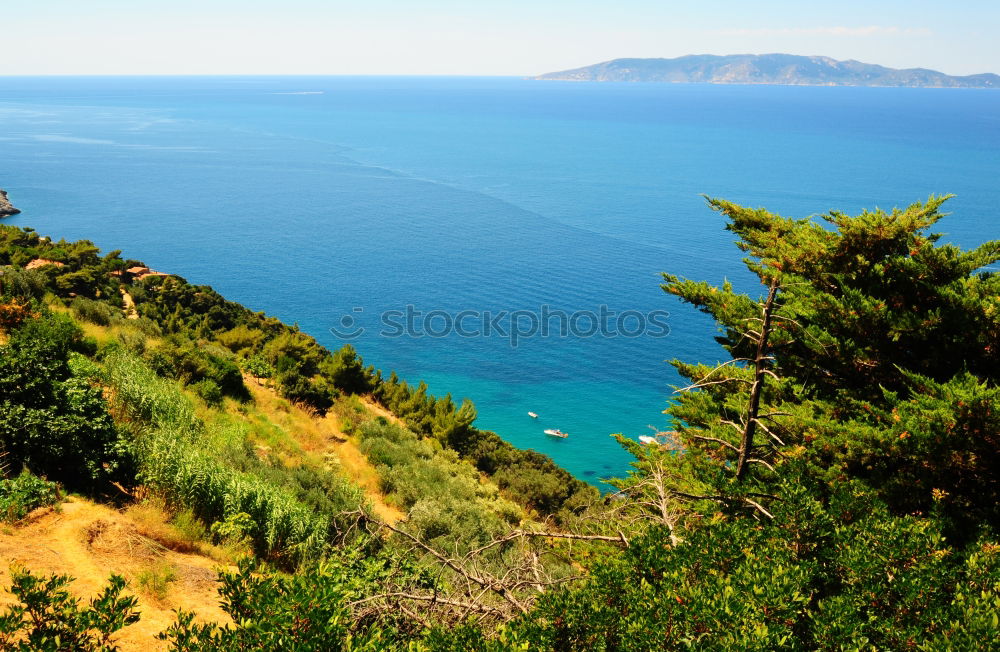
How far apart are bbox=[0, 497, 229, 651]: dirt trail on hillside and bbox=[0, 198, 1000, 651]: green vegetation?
0.59m

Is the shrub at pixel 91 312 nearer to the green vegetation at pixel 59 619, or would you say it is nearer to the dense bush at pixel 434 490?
the dense bush at pixel 434 490

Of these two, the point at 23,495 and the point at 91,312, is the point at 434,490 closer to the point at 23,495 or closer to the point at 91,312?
the point at 23,495

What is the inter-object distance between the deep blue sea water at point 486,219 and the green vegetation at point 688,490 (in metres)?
10.0

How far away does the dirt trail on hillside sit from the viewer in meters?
5.60

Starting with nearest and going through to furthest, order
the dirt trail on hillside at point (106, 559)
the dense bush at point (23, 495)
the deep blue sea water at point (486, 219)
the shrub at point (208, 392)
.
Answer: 1. the dirt trail on hillside at point (106, 559)
2. the dense bush at point (23, 495)
3. the shrub at point (208, 392)
4. the deep blue sea water at point (486, 219)

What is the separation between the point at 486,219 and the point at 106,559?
6499 centimetres

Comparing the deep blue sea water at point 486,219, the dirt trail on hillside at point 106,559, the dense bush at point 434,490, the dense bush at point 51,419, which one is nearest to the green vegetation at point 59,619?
the dirt trail on hillside at point 106,559

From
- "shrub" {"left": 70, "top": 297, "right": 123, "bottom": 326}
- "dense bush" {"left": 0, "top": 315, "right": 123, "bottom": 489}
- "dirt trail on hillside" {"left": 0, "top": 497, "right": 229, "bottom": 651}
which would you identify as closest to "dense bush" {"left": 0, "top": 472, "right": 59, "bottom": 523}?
"dirt trail on hillside" {"left": 0, "top": 497, "right": 229, "bottom": 651}

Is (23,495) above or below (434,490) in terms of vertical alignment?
above

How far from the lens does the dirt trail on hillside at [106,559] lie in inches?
221

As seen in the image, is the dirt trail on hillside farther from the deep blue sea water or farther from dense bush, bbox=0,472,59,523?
the deep blue sea water

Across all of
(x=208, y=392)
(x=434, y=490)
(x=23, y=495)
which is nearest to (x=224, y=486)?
(x=23, y=495)

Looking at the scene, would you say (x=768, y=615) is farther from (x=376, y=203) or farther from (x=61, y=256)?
(x=376, y=203)

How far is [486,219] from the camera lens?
6938cm
